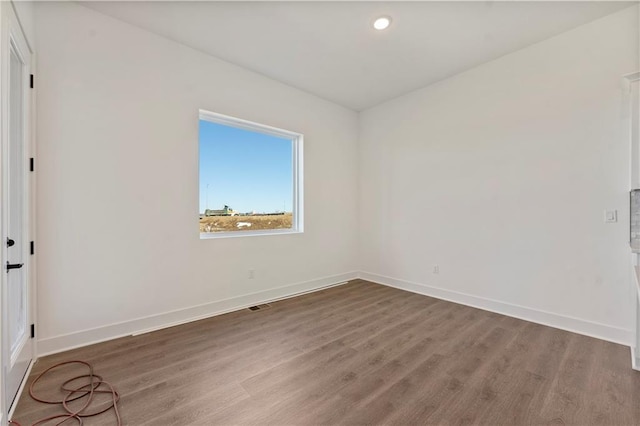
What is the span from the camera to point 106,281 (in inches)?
97.3

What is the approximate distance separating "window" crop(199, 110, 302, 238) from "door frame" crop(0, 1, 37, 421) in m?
1.39

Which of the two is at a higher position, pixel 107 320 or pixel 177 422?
pixel 107 320

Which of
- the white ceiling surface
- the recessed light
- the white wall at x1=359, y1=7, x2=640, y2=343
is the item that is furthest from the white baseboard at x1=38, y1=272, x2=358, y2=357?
the recessed light

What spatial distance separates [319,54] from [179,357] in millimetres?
3384

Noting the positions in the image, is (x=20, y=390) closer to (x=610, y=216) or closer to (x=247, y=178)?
(x=247, y=178)

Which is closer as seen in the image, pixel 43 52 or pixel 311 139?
pixel 43 52

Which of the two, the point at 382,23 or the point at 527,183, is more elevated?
the point at 382,23

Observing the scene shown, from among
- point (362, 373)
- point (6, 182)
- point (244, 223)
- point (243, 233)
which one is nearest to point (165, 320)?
point (243, 233)

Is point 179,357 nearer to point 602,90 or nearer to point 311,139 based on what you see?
point 311,139

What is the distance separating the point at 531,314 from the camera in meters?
2.92

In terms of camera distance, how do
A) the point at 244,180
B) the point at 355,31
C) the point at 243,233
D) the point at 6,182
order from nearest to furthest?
the point at 6,182 < the point at 355,31 < the point at 243,233 < the point at 244,180

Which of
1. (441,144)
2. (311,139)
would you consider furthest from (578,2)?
(311,139)

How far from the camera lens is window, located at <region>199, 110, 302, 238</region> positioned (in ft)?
10.8

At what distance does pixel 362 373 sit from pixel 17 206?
2842 mm
